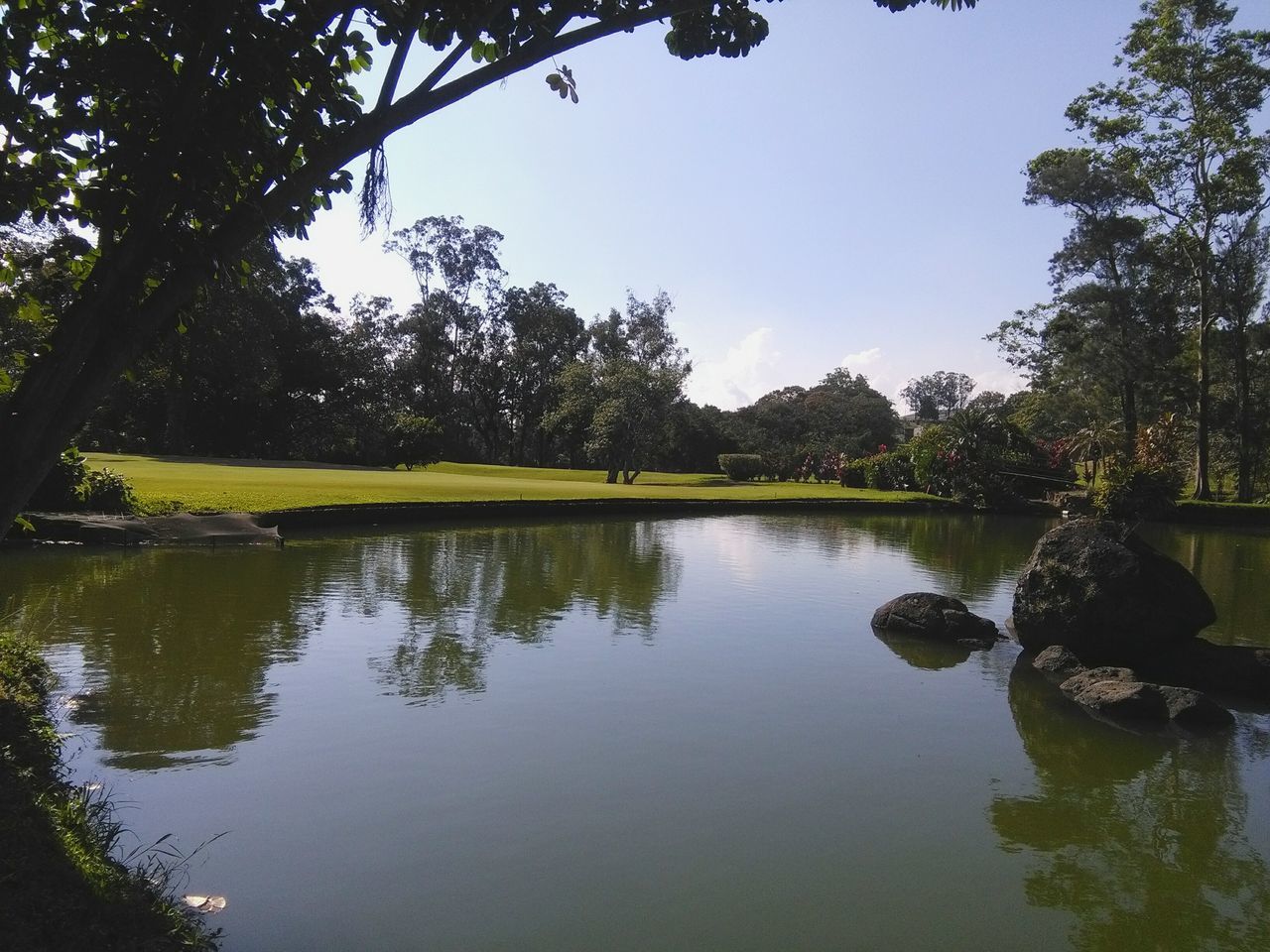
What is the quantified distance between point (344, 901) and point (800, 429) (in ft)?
188

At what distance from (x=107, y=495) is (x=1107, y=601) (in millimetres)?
15219

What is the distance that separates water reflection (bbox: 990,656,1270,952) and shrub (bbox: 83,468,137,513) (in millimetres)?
14403

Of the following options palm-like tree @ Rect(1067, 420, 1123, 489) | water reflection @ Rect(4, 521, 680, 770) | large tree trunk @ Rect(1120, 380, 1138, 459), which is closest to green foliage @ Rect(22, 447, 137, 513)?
water reflection @ Rect(4, 521, 680, 770)

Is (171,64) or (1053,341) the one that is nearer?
(171,64)

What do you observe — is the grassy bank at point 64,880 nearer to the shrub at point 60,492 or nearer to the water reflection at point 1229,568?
the shrub at point 60,492

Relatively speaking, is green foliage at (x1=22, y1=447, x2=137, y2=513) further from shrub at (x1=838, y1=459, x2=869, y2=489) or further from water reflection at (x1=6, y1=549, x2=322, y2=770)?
shrub at (x1=838, y1=459, x2=869, y2=489)

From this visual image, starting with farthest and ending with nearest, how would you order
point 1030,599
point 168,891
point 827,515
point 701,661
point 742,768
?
point 827,515
point 1030,599
point 701,661
point 742,768
point 168,891

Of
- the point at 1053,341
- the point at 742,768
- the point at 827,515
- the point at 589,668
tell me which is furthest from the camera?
the point at 1053,341

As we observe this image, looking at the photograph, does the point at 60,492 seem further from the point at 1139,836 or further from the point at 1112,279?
the point at 1112,279

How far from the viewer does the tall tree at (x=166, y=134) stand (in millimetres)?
3438

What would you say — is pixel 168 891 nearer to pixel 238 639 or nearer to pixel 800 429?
pixel 238 639

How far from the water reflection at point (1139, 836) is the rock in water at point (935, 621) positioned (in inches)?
112

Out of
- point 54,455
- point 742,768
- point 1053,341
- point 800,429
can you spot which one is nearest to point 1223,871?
point 742,768

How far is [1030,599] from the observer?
32.6 feet
